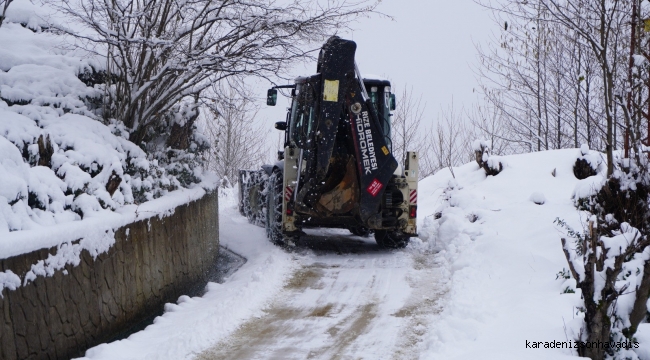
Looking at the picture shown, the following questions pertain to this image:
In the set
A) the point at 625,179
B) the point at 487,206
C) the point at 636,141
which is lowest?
the point at 487,206

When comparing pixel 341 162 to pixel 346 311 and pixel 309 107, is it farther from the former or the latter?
pixel 346 311

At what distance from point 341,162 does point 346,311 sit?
10.7 feet

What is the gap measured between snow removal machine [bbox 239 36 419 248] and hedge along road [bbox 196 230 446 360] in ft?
2.11

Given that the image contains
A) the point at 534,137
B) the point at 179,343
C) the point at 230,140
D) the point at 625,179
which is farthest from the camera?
the point at 230,140

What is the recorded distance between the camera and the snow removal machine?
9273 mm

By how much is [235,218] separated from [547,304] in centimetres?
1026

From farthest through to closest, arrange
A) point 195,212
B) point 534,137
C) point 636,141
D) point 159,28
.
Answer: point 534,137, point 195,212, point 159,28, point 636,141

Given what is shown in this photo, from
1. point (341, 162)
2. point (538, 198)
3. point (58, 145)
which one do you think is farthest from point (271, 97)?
point (538, 198)

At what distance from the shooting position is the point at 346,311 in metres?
7.09

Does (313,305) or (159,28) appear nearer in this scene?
(313,305)

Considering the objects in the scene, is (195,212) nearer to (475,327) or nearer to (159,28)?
(159,28)

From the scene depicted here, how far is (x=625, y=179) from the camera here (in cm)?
767

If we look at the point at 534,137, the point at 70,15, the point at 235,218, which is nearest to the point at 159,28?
the point at 70,15

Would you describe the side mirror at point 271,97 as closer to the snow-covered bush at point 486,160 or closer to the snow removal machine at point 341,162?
the snow removal machine at point 341,162
